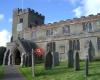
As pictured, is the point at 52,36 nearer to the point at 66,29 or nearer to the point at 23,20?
the point at 66,29

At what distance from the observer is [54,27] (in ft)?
180

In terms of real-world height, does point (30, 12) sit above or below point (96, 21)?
above

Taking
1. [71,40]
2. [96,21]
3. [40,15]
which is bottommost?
[71,40]

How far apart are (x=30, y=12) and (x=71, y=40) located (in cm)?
1691

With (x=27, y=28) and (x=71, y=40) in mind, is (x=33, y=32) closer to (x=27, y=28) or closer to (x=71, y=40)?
(x=27, y=28)

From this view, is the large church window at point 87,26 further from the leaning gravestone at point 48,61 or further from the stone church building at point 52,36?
the leaning gravestone at point 48,61

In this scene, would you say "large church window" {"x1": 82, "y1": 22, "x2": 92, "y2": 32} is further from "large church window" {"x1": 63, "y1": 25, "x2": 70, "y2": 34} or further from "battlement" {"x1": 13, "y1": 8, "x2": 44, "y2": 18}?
"battlement" {"x1": 13, "y1": 8, "x2": 44, "y2": 18}

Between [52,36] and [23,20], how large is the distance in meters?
11.7

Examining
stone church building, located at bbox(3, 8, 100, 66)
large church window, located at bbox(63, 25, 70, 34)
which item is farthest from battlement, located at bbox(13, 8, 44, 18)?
large church window, located at bbox(63, 25, 70, 34)

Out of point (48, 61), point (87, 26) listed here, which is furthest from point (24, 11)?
point (48, 61)

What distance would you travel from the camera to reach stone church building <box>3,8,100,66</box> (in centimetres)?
4641

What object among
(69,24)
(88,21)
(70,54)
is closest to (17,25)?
(69,24)

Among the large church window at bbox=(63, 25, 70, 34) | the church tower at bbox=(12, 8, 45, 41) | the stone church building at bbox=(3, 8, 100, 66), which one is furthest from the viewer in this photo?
the church tower at bbox=(12, 8, 45, 41)

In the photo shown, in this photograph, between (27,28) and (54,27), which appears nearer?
(54,27)
